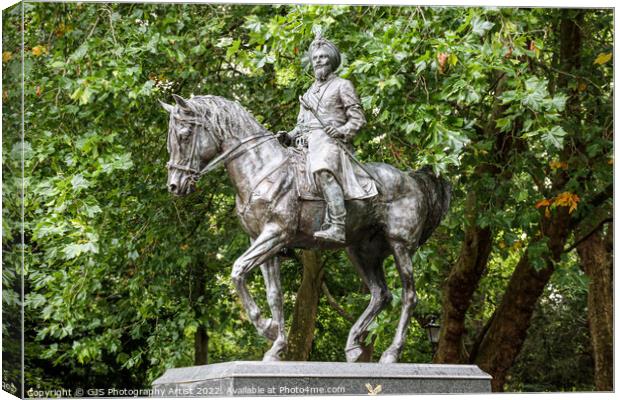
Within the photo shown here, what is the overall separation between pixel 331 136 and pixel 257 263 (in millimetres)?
1541

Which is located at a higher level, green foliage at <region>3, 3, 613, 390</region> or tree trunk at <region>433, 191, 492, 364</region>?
green foliage at <region>3, 3, 613, 390</region>

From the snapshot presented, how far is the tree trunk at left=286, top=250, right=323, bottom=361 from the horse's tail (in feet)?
18.9

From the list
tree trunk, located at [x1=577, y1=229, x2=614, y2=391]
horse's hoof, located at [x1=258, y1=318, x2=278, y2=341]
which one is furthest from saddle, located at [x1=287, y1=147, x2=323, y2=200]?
tree trunk, located at [x1=577, y1=229, x2=614, y2=391]

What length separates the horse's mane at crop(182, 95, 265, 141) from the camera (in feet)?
38.0

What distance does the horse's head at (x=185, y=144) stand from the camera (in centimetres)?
1141

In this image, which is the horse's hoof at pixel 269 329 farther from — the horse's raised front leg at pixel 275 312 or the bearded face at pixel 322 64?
the bearded face at pixel 322 64

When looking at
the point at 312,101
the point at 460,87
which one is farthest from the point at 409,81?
the point at 312,101

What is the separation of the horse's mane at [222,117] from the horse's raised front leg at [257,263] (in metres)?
1.01

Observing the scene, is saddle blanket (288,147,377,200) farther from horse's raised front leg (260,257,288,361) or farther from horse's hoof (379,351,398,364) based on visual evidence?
horse's hoof (379,351,398,364)

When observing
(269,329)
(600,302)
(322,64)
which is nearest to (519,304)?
(600,302)

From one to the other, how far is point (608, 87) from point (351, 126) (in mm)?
6697

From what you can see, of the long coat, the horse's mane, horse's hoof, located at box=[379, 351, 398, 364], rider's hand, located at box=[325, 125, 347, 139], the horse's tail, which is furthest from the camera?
the horse's tail

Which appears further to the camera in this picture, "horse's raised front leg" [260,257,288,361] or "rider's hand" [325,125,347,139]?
"rider's hand" [325,125,347,139]

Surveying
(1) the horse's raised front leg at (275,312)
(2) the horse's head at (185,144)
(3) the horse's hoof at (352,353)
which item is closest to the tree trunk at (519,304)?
(3) the horse's hoof at (352,353)
